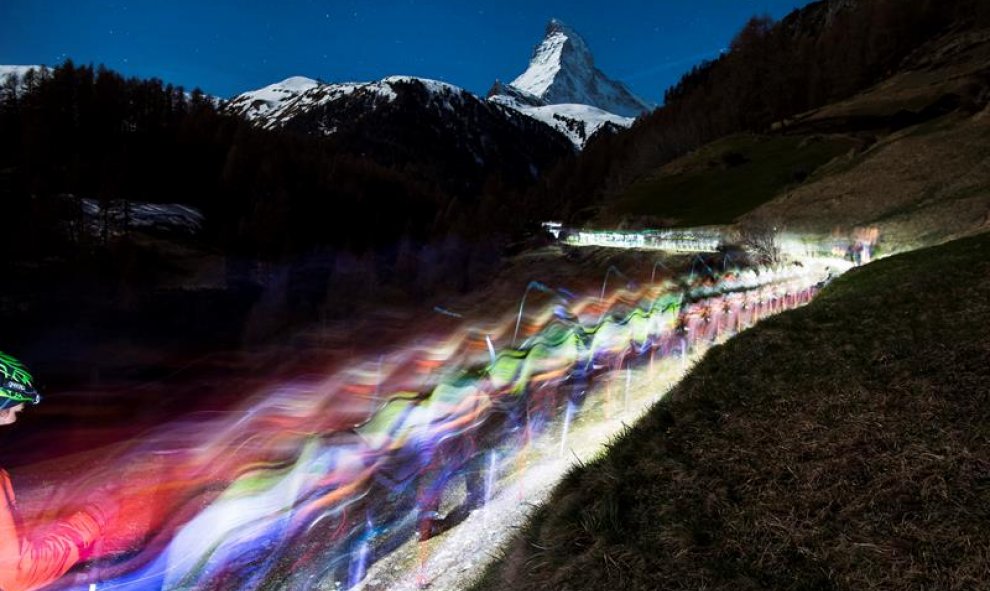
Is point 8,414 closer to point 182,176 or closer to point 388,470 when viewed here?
point 388,470

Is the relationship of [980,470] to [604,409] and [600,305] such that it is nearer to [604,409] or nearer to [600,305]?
[604,409]

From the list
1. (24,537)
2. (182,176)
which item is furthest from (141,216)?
(24,537)

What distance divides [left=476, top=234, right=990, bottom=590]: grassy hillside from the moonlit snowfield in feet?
9.77

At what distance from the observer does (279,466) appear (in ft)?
41.2

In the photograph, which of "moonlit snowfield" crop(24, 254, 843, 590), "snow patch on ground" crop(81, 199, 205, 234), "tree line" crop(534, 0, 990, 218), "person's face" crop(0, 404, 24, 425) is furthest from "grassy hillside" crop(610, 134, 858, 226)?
"snow patch on ground" crop(81, 199, 205, 234)

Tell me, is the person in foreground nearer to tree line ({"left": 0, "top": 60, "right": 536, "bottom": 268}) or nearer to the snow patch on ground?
tree line ({"left": 0, "top": 60, "right": 536, "bottom": 268})

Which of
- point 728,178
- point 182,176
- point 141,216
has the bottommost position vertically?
point 141,216

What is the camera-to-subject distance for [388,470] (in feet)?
41.4

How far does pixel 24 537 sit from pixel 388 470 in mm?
8501

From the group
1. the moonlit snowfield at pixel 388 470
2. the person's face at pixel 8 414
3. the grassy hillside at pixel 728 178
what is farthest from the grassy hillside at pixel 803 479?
the grassy hillside at pixel 728 178

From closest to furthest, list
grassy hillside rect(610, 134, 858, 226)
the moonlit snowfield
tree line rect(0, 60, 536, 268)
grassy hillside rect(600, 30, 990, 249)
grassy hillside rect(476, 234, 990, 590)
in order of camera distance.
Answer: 1. grassy hillside rect(476, 234, 990, 590)
2. the moonlit snowfield
3. grassy hillside rect(600, 30, 990, 249)
4. grassy hillside rect(610, 134, 858, 226)
5. tree line rect(0, 60, 536, 268)

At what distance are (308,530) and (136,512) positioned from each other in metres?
4.45

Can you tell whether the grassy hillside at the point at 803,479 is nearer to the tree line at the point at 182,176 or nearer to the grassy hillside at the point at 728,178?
the grassy hillside at the point at 728,178

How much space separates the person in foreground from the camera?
4.35 m
